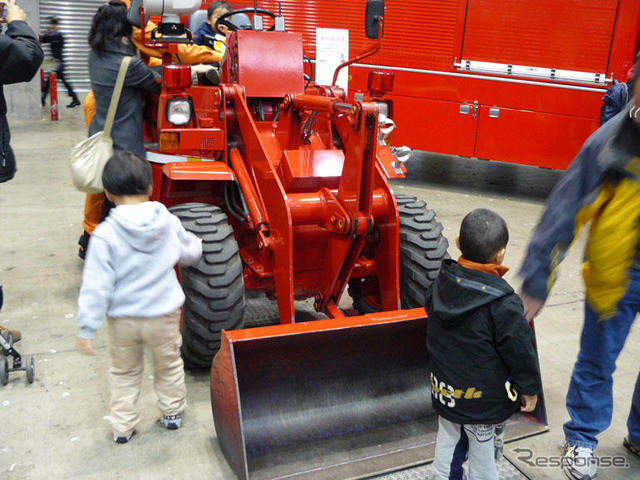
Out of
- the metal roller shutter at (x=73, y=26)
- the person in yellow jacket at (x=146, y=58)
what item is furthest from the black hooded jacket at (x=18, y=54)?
the metal roller shutter at (x=73, y=26)

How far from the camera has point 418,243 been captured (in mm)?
3689

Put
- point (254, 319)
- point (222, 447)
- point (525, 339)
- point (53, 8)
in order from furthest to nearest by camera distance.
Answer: point (53, 8), point (254, 319), point (222, 447), point (525, 339)

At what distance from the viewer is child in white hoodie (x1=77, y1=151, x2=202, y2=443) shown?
277 cm

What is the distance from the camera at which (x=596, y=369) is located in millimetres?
2865

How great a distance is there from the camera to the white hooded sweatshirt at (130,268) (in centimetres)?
276

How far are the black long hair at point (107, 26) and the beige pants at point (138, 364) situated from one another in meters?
2.27

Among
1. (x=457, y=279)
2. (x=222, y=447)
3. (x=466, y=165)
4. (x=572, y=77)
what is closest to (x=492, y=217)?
(x=457, y=279)

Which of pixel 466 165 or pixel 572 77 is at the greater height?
pixel 572 77

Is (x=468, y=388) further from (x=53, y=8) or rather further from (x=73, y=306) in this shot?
(x=53, y=8)

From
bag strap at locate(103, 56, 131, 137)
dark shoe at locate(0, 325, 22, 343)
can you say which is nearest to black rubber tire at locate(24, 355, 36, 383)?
dark shoe at locate(0, 325, 22, 343)

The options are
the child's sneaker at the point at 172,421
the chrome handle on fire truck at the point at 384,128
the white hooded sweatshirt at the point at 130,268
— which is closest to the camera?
the white hooded sweatshirt at the point at 130,268

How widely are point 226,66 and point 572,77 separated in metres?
4.67

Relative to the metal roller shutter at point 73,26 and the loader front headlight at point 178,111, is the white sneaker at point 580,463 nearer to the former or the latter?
the loader front headlight at point 178,111

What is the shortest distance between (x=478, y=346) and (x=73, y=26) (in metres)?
16.1
